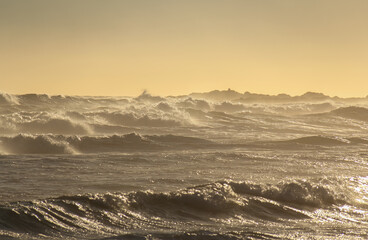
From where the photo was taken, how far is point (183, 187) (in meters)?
17.2

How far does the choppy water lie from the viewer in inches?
495

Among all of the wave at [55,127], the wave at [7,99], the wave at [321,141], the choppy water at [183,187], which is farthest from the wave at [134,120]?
the wave at [7,99]

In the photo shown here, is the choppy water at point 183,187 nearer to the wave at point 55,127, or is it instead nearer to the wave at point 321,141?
the wave at point 321,141

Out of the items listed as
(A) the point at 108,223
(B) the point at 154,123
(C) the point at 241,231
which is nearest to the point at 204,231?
(C) the point at 241,231

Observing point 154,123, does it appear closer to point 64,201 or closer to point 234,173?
point 234,173

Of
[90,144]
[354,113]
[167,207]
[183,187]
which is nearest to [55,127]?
[90,144]

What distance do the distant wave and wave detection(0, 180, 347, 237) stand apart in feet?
40.1

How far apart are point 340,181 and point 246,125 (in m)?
27.9

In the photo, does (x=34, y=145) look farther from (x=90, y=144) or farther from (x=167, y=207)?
(x=167, y=207)

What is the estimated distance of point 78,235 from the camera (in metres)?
11.6

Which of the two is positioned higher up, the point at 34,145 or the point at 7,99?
the point at 7,99

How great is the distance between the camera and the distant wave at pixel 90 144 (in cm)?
2716

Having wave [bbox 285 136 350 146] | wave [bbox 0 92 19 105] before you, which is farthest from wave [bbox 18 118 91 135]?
wave [bbox 0 92 19 105]

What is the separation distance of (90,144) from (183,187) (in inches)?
510
